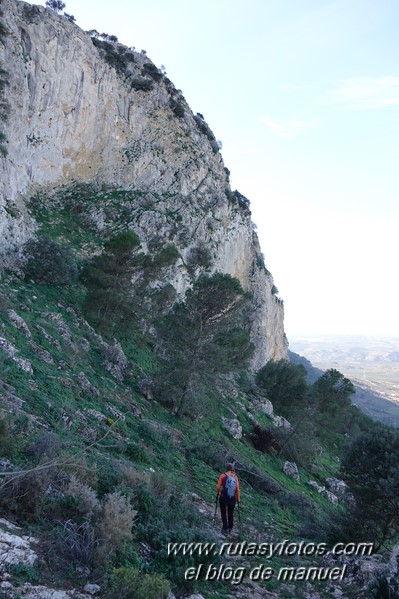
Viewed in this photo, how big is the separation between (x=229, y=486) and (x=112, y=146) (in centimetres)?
4166

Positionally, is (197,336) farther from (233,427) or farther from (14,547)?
(14,547)

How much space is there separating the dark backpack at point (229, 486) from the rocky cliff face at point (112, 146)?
2058cm

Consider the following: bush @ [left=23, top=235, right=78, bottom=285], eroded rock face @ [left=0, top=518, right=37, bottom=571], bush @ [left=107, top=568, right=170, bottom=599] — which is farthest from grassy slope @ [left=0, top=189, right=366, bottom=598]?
bush @ [left=23, top=235, right=78, bottom=285]

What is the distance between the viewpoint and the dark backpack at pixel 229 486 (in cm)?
903

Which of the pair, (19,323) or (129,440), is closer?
(129,440)

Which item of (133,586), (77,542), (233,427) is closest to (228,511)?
(77,542)

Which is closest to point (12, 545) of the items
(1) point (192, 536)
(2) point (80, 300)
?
(1) point (192, 536)

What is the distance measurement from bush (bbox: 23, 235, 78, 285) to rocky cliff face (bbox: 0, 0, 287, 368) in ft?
3.69

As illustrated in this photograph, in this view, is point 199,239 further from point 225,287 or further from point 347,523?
point 347,523

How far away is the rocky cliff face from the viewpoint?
3238 cm

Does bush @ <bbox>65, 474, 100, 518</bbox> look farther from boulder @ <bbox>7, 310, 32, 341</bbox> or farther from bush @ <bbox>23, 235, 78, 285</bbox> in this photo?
bush @ <bbox>23, 235, 78, 285</bbox>

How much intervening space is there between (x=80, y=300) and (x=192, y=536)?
71.5 feet

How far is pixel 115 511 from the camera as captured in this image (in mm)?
5816

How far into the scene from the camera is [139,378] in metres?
22.5
